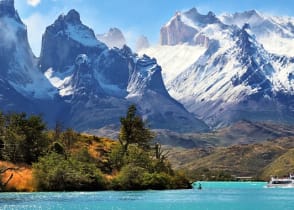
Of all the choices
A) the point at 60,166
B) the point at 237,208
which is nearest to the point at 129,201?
the point at 237,208

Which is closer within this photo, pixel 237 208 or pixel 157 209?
pixel 157 209

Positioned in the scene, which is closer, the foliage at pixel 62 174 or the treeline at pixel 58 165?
the foliage at pixel 62 174

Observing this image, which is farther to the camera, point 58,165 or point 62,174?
point 62,174

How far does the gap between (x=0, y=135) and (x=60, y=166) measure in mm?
32549

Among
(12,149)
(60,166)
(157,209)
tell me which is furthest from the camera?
(12,149)

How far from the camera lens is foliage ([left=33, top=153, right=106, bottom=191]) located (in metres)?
173

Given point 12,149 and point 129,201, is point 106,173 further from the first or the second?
point 129,201

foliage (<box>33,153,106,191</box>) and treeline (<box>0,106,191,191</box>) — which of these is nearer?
foliage (<box>33,153,106,191</box>)

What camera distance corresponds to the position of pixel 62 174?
17325 centimetres

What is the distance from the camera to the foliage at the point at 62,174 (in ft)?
567

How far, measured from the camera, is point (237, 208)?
126000 mm

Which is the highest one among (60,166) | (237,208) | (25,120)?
(25,120)

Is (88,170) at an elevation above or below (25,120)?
below

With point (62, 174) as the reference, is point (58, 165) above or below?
above
